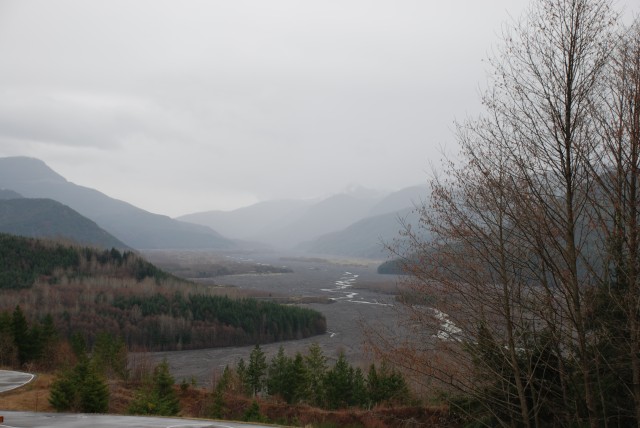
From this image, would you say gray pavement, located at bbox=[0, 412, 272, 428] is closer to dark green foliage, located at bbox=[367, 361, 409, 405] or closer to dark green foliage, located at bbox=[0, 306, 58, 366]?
dark green foliage, located at bbox=[367, 361, 409, 405]

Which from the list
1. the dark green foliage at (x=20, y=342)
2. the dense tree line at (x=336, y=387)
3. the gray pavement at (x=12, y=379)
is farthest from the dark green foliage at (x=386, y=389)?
the dark green foliage at (x=20, y=342)

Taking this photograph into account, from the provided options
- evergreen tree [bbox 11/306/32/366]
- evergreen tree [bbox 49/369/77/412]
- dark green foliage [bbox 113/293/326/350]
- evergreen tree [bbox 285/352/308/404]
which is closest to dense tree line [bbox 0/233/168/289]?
dark green foliage [bbox 113/293/326/350]

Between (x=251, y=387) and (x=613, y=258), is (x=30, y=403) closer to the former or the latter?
(x=251, y=387)

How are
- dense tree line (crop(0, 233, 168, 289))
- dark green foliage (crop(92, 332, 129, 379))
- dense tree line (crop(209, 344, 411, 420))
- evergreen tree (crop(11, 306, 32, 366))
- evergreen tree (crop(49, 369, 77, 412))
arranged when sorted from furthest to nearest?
dense tree line (crop(0, 233, 168, 289)), dark green foliage (crop(92, 332, 129, 379)), evergreen tree (crop(11, 306, 32, 366)), dense tree line (crop(209, 344, 411, 420)), evergreen tree (crop(49, 369, 77, 412))

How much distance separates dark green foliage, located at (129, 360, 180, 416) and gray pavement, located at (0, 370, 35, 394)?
7302 mm

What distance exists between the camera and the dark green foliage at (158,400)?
1095 inches

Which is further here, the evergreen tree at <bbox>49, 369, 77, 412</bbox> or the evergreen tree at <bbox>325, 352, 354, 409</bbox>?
the evergreen tree at <bbox>325, 352, 354, 409</bbox>

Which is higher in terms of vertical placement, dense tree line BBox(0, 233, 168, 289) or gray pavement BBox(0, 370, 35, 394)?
dense tree line BBox(0, 233, 168, 289)

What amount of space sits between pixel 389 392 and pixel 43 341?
114ft

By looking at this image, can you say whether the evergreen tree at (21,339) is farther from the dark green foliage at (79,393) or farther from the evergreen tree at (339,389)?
the evergreen tree at (339,389)

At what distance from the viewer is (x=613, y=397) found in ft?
45.8

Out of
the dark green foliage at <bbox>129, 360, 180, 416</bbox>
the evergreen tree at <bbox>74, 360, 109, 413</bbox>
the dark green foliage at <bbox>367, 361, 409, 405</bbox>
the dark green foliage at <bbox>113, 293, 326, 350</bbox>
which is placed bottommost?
the dark green foliage at <bbox>113, 293, 326, 350</bbox>

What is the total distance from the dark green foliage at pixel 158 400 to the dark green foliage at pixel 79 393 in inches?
93.6

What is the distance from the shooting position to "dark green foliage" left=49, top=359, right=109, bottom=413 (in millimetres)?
24859
